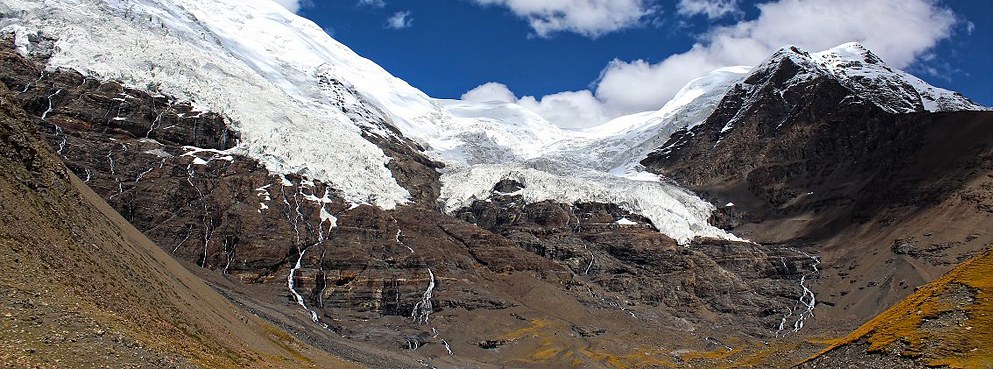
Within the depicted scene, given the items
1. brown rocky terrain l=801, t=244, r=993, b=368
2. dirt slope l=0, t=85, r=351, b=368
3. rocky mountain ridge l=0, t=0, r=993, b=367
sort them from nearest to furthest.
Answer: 1. brown rocky terrain l=801, t=244, r=993, b=368
2. dirt slope l=0, t=85, r=351, b=368
3. rocky mountain ridge l=0, t=0, r=993, b=367

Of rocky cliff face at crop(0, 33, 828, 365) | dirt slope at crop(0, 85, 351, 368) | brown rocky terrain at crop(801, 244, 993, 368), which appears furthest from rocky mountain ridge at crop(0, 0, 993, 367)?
brown rocky terrain at crop(801, 244, 993, 368)

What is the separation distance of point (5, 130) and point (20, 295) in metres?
16.6

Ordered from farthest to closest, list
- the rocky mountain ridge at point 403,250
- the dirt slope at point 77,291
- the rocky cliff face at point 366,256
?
1. the rocky cliff face at point 366,256
2. the rocky mountain ridge at point 403,250
3. the dirt slope at point 77,291

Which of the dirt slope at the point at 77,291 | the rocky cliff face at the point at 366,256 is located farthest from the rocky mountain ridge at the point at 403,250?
the dirt slope at the point at 77,291

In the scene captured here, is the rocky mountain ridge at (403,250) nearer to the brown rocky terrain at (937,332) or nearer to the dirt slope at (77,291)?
the dirt slope at (77,291)

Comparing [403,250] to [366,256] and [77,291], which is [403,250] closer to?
[366,256]

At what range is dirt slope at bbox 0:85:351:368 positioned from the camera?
3253 centimetres

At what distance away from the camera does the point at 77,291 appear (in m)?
38.2

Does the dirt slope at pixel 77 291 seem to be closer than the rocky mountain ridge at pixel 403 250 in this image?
Yes

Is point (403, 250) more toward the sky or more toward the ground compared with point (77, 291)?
more toward the ground

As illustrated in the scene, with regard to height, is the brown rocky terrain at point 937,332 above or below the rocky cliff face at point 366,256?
above

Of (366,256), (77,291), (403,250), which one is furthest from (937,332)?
(403,250)

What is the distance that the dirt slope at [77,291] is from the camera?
32.5 meters

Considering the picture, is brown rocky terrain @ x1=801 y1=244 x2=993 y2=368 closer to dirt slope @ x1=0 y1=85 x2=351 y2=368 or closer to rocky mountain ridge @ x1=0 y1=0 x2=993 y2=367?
dirt slope @ x1=0 y1=85 x2=351 y2=368
